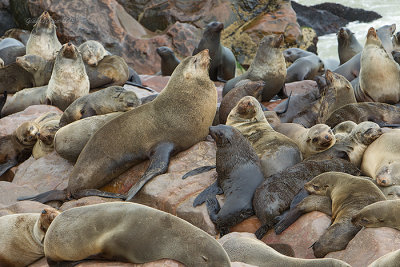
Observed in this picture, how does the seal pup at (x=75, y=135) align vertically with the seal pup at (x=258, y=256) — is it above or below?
below

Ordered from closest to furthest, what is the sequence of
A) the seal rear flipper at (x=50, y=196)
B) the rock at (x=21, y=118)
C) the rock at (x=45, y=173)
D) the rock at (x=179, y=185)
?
the rock at (x=179, y=185) → the seal rear flipper at (x=50, y=196) → the rock at (x=45, y=173) → the rock at (x=21, y=118)

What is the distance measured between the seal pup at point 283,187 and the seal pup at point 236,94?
2496 mm

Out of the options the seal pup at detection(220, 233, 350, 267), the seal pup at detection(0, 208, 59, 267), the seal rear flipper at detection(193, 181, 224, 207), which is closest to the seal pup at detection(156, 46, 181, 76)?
the seal rear flipper at detection(193, 181, 224, 207)

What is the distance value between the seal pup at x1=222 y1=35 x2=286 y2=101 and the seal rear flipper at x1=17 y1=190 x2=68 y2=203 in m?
4.26

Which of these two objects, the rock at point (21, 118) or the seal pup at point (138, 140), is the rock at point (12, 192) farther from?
the rock at point (21, 118)

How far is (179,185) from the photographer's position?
653 centimetres

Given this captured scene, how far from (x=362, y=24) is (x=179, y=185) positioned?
64.9 feet

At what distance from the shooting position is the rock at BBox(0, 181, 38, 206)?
702cm

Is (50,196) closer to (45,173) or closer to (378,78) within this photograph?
(45,173)

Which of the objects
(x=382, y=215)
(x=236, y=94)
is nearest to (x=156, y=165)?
(x=236, y=94)

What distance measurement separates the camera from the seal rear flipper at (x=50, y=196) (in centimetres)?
691

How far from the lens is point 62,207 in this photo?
6.75 m

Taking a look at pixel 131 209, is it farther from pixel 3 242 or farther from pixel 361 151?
pixel 361 151

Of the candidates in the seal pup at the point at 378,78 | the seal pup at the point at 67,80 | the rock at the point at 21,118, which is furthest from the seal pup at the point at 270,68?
the rock at the point at 21,118
